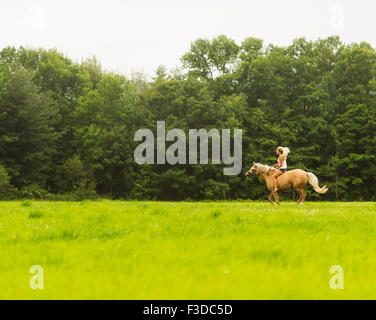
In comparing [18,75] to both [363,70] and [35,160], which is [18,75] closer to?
[35,160]

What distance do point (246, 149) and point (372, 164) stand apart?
16.7 m

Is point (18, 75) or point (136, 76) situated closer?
point (18, 75)

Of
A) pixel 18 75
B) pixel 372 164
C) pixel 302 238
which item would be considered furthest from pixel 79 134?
pixel 302 238

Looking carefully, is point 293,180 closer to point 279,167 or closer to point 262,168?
point 279,167

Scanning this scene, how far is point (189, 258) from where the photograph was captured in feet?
18.1

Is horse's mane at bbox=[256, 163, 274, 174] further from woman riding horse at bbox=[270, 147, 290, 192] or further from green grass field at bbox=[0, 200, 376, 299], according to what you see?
green grass field at bbox=[0, 200, 376, 299]

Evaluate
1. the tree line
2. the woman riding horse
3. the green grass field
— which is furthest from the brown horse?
the tree line

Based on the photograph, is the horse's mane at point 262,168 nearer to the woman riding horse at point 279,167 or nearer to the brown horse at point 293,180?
the brown horse at point 293,180

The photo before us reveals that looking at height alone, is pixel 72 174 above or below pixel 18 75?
below

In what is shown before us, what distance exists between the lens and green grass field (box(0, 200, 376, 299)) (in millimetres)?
4273

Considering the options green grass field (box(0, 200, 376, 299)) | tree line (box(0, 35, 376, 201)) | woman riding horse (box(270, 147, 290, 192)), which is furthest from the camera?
tree line (box(0, 35, 376, 201))

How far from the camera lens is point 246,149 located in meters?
52.8

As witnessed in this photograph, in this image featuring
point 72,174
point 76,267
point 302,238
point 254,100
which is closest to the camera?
point 76,267

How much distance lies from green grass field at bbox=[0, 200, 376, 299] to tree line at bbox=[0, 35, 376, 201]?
39.2 meters
